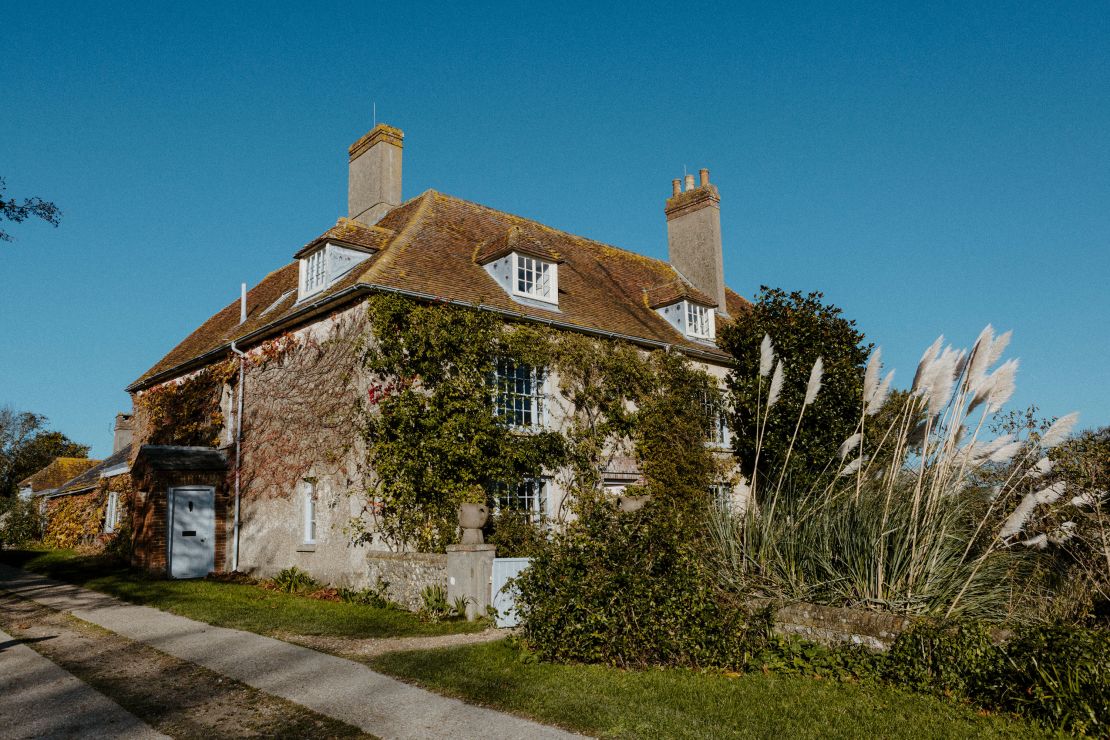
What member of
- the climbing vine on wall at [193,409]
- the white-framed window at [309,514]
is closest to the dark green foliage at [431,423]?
the white-framed window at [309,514]

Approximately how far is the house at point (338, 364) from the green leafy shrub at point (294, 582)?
208mm

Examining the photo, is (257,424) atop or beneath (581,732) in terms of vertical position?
atop

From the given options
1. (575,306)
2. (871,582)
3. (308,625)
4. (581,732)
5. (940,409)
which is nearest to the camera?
(581,732)

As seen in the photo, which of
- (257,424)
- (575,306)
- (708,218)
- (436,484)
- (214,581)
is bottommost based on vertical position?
(214,581)

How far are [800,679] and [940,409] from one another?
10.9 ft

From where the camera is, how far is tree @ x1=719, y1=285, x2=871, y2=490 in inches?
681

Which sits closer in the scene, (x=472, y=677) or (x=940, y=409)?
(x=472, y=677)

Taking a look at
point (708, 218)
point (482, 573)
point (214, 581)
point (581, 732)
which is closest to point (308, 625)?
point (482, 573)

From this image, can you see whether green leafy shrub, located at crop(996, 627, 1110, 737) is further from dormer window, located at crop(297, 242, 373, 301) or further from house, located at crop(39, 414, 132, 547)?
house, located at crop(39, 414, 132, 547)

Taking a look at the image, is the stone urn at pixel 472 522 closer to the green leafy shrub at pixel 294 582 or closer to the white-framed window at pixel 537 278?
the green leafy shrub at pixel 294 582

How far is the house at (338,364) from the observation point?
14.6m

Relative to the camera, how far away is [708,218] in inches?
883

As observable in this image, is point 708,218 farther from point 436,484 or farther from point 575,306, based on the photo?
point 436,484

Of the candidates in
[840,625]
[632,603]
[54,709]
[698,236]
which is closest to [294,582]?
[54,709]
